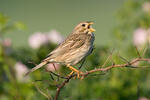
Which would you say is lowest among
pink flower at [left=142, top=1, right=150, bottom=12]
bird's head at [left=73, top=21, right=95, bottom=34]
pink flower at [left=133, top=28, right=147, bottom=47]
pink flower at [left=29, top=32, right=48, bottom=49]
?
pink flower at [left=133, top=28, right=147, bottom=47]

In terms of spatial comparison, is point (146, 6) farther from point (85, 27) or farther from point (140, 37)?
point (85, 27)

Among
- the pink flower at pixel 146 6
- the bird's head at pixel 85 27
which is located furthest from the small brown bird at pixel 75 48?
the pink flower at pixel 146 6

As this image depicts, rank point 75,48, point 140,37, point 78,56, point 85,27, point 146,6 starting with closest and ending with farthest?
point 78,56 → point 75,48 → point 85,27 → point 140,37 → point 146,6

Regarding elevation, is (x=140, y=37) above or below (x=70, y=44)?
below

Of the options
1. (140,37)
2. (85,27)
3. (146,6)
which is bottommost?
(140,37)

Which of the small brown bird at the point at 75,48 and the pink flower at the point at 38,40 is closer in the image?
the small brown bird at the point at 75,48

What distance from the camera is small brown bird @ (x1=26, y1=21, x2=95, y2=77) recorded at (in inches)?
175

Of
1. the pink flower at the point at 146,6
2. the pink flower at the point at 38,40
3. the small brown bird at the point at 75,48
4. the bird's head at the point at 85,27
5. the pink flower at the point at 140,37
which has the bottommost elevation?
the pink flower at the point at 140,37

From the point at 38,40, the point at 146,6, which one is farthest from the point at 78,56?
the point at 146,6

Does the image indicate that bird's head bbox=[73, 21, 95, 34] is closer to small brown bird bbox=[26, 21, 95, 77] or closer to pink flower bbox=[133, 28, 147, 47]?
small brown bird bbox=[26, 21, 95, 77]

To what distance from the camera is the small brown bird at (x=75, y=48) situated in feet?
14.6

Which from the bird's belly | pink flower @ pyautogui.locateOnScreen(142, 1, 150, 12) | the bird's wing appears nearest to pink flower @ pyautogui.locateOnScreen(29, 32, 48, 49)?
the bird's wing

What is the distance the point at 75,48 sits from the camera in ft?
15.7

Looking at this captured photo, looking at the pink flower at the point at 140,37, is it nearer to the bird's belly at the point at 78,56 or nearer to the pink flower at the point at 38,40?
the pink flower at the point at 38,40
